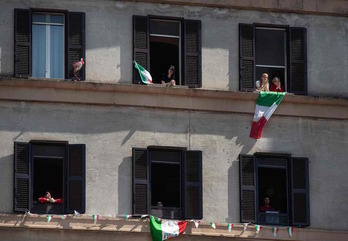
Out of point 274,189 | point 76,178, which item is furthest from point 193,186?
point 76,178

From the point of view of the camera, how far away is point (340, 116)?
65.4 meters

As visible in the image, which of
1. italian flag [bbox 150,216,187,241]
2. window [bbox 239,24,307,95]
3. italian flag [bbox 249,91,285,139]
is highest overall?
window [bbox 239,24,307,95]

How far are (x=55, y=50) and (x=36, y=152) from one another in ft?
10.9

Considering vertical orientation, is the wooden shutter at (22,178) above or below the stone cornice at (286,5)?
below

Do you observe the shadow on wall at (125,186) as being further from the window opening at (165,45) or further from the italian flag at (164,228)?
the window opening at (165,45)

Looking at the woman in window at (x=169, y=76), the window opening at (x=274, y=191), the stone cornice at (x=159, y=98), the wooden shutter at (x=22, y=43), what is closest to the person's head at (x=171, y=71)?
the woman in window at (x=169, y=76)

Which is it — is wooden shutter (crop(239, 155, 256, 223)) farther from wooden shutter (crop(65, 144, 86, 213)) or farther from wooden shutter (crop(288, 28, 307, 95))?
wooden shutter (crop(65, 144, 86, 213))

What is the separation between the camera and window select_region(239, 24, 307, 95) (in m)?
65.2

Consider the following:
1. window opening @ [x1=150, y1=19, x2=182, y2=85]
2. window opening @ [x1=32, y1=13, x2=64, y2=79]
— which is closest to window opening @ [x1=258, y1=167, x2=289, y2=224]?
window opening @ [x1=150, y1=19, x2=182, y2=85]

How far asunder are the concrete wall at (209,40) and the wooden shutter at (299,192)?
7.95ft

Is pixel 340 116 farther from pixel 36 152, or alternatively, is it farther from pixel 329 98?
pixel 36 152

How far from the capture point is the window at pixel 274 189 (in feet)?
211

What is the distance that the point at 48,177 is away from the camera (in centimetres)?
6303

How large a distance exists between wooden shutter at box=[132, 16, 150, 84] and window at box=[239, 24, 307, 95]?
118 inches
